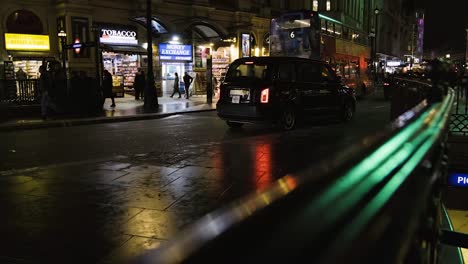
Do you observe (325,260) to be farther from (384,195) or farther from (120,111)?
(120,111)

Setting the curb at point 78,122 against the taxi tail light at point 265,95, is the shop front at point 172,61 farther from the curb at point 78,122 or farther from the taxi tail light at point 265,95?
the taxi tail light at point 265,95

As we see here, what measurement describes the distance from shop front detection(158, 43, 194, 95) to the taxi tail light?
16.0 m

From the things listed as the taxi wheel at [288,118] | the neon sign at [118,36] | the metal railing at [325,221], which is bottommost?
the taxi wheel at [288,118]

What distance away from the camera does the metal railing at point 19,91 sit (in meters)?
16.5

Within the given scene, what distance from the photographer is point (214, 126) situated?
13773 mm

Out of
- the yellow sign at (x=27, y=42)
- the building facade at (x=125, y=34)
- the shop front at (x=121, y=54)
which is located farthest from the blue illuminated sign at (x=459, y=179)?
the yellow sign at (x=27, y=42)

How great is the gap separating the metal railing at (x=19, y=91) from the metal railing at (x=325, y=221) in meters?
16.9

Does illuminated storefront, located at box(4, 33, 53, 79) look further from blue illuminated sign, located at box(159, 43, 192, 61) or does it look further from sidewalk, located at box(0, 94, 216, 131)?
blue illuminated sign, located at box(159, 43, 192, 61)

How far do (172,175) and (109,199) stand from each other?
4.76 ft

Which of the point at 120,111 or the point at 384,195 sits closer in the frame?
the point at 384,195

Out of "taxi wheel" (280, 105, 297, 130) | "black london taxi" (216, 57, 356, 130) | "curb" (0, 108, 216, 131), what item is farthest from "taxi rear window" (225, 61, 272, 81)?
"curb" (0, 108, 216, 131)

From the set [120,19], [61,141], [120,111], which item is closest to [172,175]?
[61,141]

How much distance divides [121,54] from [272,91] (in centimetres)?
1539

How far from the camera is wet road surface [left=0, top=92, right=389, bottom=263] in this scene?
4449 mm
